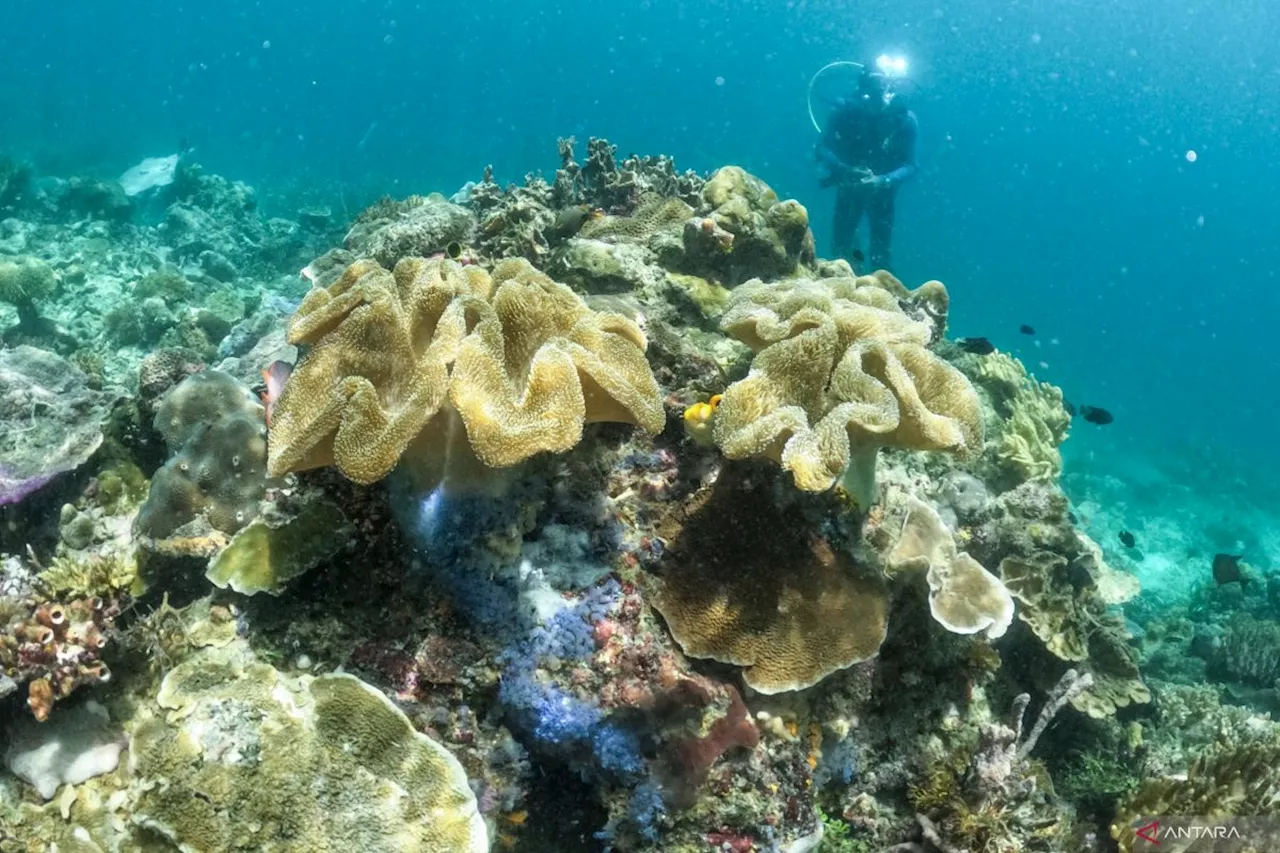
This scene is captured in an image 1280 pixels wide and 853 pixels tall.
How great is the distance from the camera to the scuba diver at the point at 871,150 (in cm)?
1820

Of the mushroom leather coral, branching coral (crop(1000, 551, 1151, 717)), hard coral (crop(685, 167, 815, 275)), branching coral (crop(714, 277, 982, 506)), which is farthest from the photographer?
hard coral (crop(685, 167, 815, 275))

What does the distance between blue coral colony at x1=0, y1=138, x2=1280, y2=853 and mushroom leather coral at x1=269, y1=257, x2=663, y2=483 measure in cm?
1

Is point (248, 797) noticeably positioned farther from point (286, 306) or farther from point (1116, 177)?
point (1116, 177)

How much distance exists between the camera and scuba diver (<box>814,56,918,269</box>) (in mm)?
18203

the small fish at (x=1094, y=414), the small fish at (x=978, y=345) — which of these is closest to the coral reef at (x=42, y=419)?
the small fish at (x=978, y=345)

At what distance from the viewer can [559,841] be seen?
133 inches

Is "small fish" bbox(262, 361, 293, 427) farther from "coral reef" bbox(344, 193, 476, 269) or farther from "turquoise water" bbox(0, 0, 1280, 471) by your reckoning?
"turquoise water" bbox(0, 0, 1280, 471)

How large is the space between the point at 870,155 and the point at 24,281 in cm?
1734

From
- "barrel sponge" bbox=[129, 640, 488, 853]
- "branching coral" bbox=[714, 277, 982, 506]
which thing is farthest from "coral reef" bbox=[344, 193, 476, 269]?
"barrel sponge" bbox=[129, 640, 488, 853]

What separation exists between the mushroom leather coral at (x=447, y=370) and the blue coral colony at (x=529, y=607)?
15 millimetres

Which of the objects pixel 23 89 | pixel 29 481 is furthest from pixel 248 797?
pixel 23 89

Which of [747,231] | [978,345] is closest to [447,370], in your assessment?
[747,231]

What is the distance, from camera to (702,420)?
3.80 m

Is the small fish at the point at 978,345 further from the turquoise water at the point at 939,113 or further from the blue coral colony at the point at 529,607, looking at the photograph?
the turquoise water at the point at 939,113
